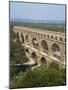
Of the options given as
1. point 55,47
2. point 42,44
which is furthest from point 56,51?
point 42,44

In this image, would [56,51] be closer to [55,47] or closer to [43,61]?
[55,47]

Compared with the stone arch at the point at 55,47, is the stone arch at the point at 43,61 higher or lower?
lower

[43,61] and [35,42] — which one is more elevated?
[35,42]

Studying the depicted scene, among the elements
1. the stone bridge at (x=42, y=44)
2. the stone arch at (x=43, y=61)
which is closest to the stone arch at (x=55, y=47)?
the stone bridge at (x=42, y=44)

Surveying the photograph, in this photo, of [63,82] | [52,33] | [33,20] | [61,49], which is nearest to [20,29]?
[33,20]

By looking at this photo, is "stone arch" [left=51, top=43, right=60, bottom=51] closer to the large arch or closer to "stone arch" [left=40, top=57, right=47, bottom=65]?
the large arch

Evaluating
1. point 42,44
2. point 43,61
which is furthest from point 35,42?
point 43,61

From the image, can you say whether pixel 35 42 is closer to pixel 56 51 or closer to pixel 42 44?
pixel 42 44

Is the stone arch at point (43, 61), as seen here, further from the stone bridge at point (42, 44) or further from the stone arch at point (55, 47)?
the stone arch at point (55, 47)

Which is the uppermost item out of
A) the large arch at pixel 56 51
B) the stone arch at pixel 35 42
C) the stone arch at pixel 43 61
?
the stone arch at pixel 35 42
